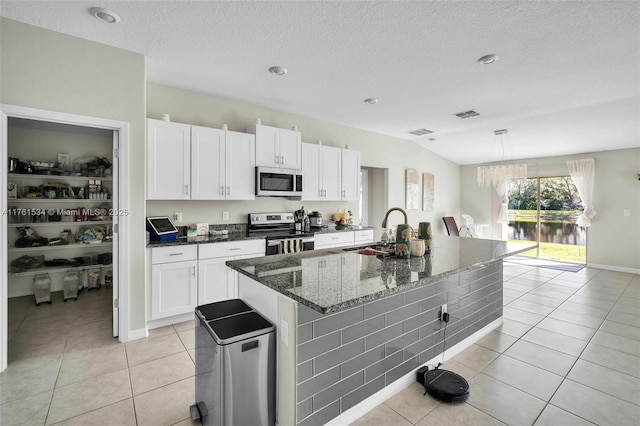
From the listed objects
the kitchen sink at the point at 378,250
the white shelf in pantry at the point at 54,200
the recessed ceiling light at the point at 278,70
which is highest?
the recessed ceiling light at the point at 278,70

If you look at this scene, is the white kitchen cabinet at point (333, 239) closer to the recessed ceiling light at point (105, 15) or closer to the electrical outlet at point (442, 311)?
the electrical outlet at point (442, 311)

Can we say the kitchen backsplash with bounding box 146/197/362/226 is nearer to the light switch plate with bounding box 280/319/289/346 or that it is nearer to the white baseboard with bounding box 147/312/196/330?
the white baseboard with bounding box 147/312/196/330

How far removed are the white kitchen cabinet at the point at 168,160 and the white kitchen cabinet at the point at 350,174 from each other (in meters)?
2.43

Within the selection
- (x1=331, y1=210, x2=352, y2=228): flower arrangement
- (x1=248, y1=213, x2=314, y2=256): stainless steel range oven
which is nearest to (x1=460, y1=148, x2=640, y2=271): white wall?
(x1=331, y1=210, x2=352, y2=228): flower arrangement

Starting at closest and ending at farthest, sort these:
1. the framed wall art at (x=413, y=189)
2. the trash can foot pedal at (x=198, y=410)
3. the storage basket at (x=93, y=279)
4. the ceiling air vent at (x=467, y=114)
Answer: the trash can foot pedal at (x=198, y=410) < the storage basket at (x=93, y=279) < the ceiling air vent at (x=467, y=114) < the framed wall art at (x=413, y=189)

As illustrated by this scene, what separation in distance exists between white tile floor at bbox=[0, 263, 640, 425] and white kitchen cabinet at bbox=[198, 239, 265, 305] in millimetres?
382

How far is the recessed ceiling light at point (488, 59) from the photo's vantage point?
2.82 meters

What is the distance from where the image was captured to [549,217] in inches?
274

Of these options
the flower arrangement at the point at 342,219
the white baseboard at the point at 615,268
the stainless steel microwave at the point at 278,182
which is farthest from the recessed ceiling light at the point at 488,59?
the white baseboard at the point at 615,268

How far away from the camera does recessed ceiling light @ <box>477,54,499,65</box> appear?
9.24ft

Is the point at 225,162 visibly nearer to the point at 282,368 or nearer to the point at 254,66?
the point at 254,66

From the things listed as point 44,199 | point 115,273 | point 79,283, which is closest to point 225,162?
point 115,273

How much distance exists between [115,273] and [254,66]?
7.97ft

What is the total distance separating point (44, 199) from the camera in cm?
393
